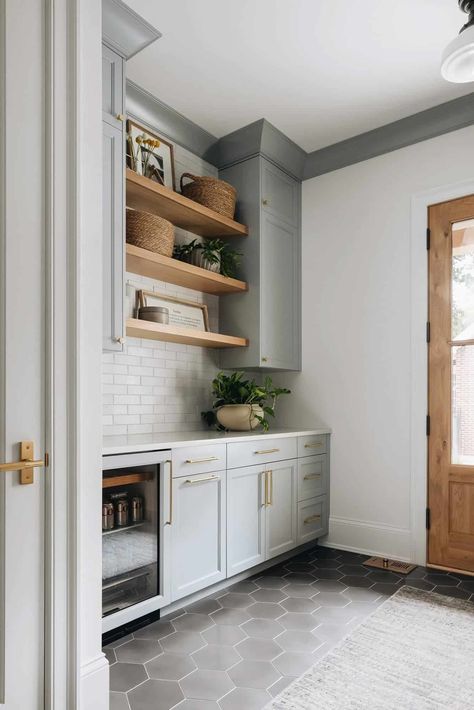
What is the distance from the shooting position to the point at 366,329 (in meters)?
3.65

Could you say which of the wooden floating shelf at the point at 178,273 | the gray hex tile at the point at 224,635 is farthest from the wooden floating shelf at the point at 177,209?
the gray hex tile at the point at 224,635

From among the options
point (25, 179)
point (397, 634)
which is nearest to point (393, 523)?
point (397, 634)

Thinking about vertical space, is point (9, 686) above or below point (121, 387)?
below

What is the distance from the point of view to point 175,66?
288 cm

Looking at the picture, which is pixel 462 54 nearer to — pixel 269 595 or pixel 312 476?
pixel 312 476

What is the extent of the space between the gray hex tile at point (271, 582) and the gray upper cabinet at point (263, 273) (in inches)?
53.5

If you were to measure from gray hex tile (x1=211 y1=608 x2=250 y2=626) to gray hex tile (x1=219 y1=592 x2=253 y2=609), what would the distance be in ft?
0.17

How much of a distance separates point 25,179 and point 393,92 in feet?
8.17

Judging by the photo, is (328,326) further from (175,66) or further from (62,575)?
(62,575)

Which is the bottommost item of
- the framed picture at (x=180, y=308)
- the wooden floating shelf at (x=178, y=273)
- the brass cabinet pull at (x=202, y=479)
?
the brass cabinet pull at (x=202, y=479)

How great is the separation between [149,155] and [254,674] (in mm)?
2804

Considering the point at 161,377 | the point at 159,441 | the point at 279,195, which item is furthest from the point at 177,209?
the point at 159,441

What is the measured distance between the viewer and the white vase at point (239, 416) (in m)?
3.35

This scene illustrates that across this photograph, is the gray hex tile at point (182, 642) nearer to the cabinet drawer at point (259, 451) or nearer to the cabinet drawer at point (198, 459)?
the cabinet drawer at point (198, 459)
